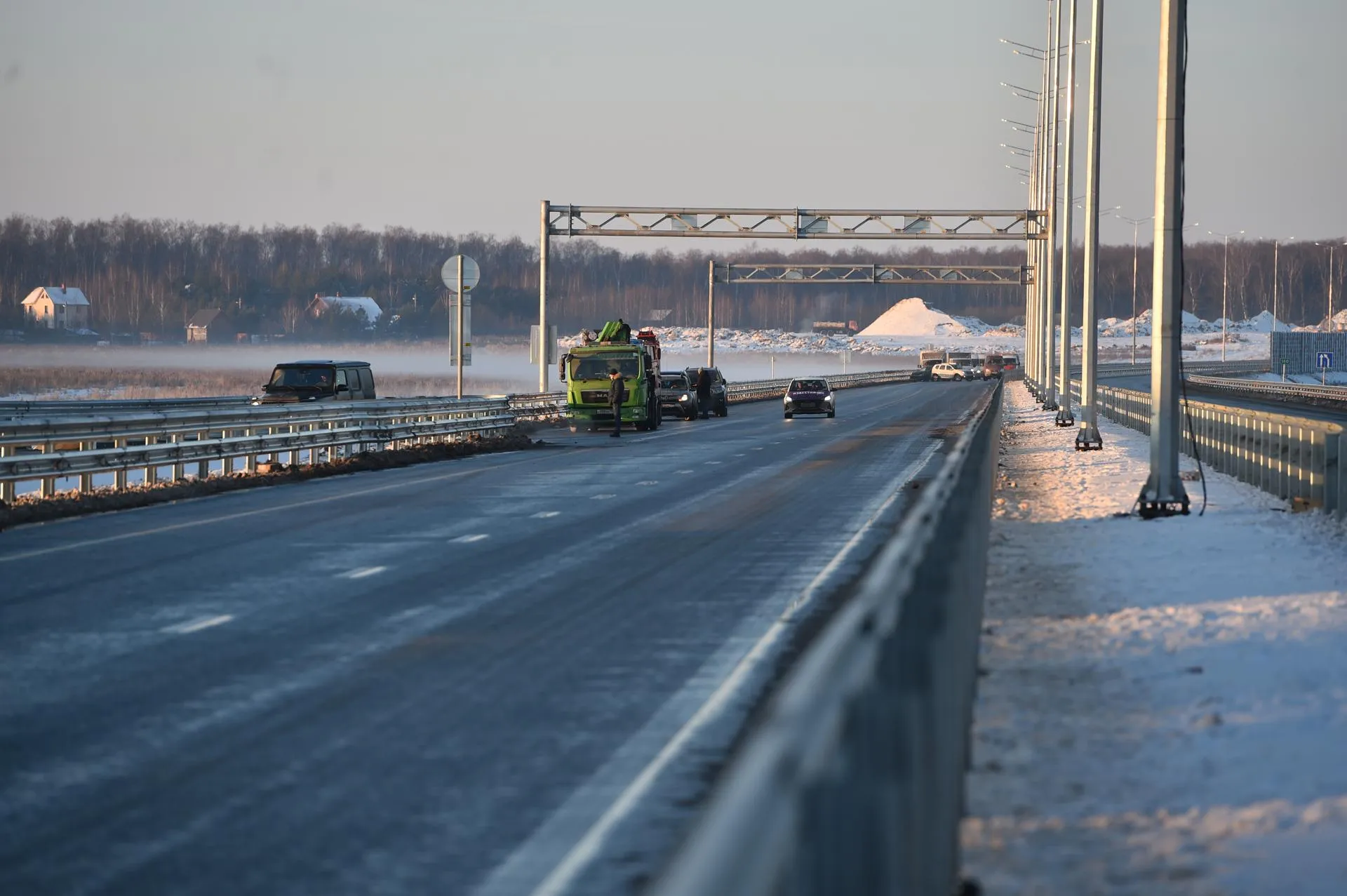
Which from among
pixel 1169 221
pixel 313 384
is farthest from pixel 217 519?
pixel 313 384

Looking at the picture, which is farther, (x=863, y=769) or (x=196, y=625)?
(x=196, y=625)

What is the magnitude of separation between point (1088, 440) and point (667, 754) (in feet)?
94.4

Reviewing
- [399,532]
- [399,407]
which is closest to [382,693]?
[399,532]

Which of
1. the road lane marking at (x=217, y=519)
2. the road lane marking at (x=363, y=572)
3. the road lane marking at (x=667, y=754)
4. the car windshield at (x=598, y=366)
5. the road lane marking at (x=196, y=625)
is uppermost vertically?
the car windshield at (x=598, y=366)

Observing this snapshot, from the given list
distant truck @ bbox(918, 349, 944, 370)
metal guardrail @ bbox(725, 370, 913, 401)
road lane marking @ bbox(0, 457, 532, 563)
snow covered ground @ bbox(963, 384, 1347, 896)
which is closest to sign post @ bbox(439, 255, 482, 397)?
road lane marking @ bbox(0, 457, 532, 563)

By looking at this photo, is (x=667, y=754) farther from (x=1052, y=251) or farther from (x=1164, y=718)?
(x=1052, y=251)

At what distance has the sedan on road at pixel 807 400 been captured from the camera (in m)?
60.5

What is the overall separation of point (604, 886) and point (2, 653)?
6405 mm

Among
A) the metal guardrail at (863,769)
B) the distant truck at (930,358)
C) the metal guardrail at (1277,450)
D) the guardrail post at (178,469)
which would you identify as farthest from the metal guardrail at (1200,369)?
the metal guardrail at (863,769)

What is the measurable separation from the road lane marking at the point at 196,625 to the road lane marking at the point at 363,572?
253 cm

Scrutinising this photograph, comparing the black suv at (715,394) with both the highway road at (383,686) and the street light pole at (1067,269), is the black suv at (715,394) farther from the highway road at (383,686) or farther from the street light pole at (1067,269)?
the highway road at (383,686)

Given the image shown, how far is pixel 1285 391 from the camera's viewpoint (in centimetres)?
8694

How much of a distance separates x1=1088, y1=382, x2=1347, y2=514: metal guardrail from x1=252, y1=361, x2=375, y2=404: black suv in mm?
18265

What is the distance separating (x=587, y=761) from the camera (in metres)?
8.27
